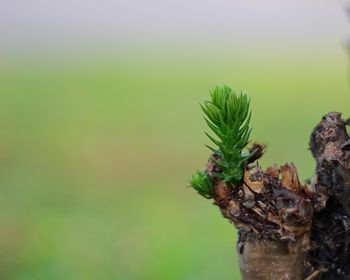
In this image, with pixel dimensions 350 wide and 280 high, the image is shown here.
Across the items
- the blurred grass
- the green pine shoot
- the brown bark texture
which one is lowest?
the brown bark texture

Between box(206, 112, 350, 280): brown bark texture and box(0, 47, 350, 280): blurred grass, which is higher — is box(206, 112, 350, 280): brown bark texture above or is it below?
below

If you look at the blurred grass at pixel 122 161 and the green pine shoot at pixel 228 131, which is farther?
the blurred grass at pixel 122 161

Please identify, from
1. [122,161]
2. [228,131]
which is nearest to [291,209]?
[228,131]

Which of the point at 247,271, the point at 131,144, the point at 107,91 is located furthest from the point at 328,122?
the point at 107,91

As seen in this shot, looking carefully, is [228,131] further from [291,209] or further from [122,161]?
[122,161]

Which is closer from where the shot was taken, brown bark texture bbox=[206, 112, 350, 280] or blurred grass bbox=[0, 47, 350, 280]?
brown bark texture bbox=[206, 112, 350, 280]

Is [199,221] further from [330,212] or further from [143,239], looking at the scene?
[330,212]
